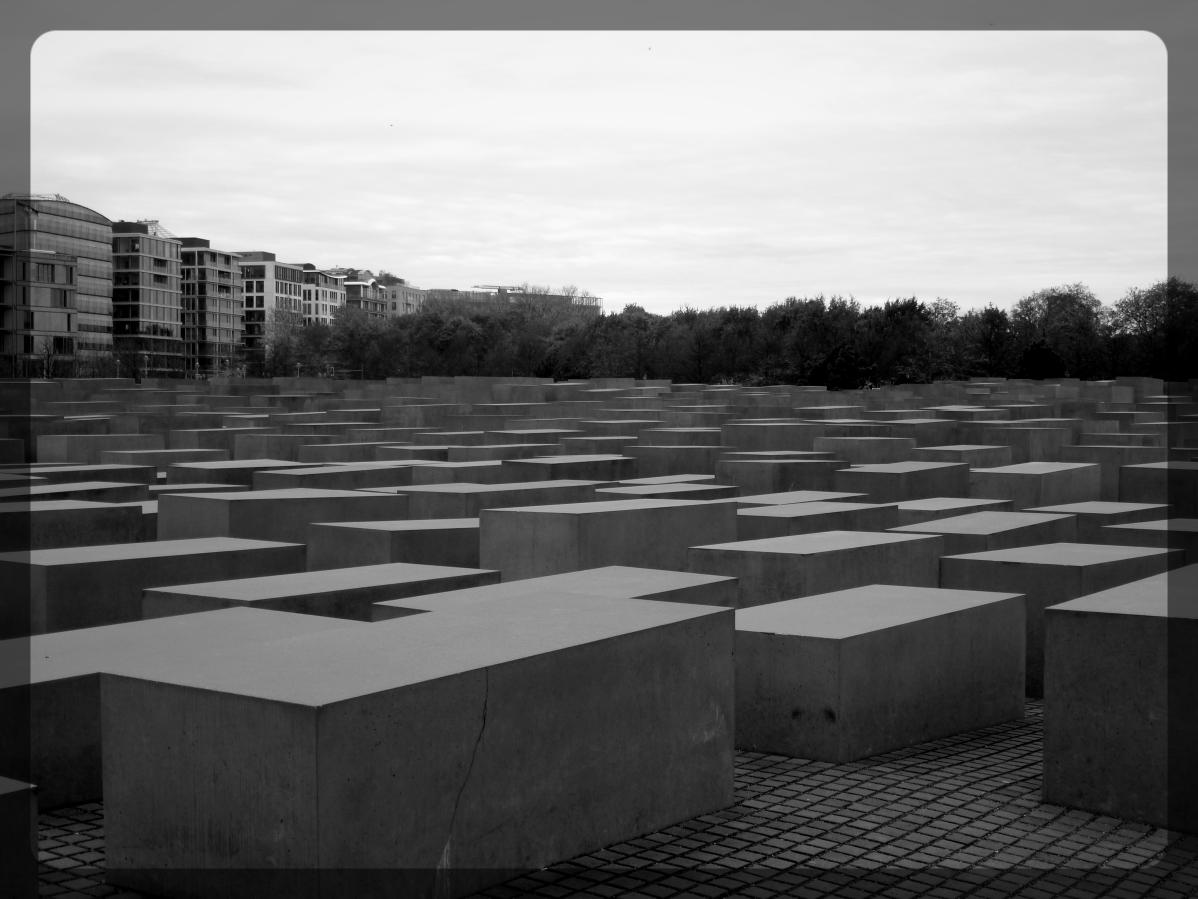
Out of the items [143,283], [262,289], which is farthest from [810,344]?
[262,289]

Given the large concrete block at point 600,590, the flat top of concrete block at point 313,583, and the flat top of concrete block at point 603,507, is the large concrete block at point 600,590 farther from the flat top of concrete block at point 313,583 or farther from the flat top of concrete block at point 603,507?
the flat top of concrete block at point 603,507

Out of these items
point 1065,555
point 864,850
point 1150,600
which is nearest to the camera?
point 864,850

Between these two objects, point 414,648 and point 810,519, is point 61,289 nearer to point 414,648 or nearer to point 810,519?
point 810,519

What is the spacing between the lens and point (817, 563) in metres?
8.02

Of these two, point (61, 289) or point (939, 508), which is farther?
point (61, 289)

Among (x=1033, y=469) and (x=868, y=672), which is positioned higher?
(x=1033, y=469)

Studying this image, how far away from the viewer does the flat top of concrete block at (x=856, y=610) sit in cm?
626

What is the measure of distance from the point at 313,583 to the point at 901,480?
7.94 metres

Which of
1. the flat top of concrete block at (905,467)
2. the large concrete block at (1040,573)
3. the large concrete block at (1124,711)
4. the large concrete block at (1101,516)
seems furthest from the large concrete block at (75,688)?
the flat top of concrete block at (905,467)

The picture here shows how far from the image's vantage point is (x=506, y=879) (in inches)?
A: 171

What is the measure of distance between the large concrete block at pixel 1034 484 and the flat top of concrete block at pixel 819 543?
4.18m

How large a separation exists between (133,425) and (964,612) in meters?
18.5

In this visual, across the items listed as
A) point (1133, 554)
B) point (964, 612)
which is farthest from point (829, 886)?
point (1133, 554)

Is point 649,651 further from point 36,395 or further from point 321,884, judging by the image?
point 36,395
